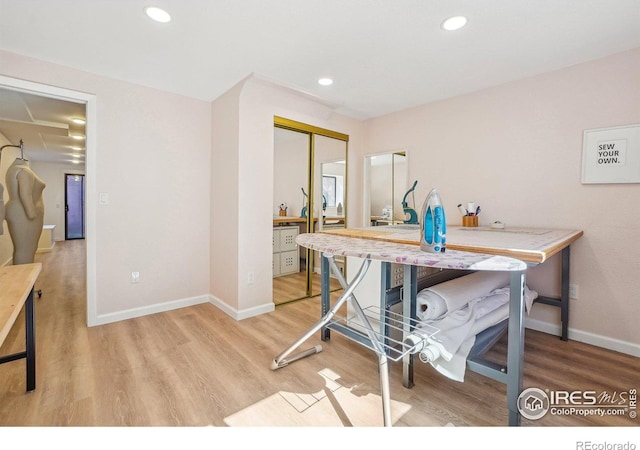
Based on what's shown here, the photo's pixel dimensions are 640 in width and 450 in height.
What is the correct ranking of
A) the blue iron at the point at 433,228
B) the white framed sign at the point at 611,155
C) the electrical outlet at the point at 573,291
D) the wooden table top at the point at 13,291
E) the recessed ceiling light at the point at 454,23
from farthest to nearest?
the electrical outlet at the point at 573,291, the white framed sign at the point at 611,155, the recessed ceiling light at the point at 454,23, the blue iron at the point at 433,228, the wooden table top at the point at 13,291

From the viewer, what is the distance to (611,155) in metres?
→ 2.22

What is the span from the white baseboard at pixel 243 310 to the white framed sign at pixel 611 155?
2949mm

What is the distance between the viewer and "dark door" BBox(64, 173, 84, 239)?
8.63m

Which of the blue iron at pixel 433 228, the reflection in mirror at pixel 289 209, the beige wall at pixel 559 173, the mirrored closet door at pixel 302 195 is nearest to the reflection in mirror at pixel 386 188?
the mirrored closet door at pixel 302 195

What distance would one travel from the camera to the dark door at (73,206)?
8633 mm

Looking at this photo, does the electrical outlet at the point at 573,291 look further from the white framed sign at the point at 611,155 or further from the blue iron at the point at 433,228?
the blue iron at the point at 433,228

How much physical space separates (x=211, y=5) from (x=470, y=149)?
2549 millimetres

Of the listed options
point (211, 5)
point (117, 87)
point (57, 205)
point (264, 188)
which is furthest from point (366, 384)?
point (57, 205)

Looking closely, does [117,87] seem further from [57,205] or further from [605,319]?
[57,205]

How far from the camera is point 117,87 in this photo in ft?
8.75

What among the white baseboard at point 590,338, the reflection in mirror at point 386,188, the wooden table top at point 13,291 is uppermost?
the reflection in mirror at point 386,188

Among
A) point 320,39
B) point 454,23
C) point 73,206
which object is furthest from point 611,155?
point 73,206

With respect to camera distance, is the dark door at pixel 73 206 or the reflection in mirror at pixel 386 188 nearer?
the reflection in mirror at pixel 386 188

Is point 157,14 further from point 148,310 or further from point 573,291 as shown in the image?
point 573,291
